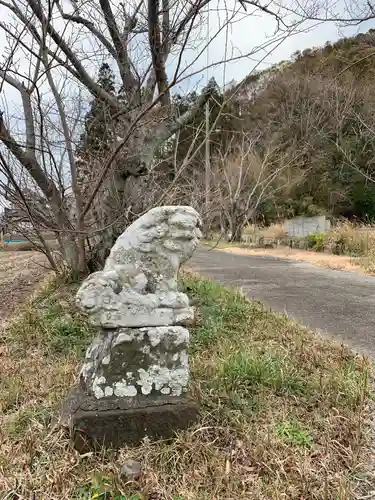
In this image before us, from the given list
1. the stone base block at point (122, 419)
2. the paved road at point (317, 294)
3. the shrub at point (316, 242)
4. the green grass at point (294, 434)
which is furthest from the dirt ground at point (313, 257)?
the stone base block at point (122, 419)

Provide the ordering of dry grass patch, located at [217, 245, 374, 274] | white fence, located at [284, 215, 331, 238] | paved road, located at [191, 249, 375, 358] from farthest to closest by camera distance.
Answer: white fence, located at [284, 215, 331, 238] → dry grass patch, located at [217, 245, 374, 274] → paved road, located at [191, 249, 375, 358]

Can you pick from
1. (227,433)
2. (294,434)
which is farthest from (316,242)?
(227,433)

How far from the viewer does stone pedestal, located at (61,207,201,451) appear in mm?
1912

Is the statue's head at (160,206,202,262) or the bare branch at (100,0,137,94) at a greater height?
the bare branch at (100,0,137,94)

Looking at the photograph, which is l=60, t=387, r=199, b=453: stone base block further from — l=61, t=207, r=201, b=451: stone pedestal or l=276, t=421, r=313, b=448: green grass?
l=276, t=421, r=313, b=448: green grass

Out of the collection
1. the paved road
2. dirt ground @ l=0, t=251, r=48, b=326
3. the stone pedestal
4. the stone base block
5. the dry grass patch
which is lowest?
the dry grass patch

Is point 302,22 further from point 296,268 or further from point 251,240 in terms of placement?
point 251,240

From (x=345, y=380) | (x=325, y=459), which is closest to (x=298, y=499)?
(x=325, y=459)

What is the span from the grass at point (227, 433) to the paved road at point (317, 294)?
0.72 m

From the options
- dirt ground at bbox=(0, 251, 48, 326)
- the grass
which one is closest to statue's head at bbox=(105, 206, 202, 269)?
the grass

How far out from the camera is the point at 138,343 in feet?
6.57

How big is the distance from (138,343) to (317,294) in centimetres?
407

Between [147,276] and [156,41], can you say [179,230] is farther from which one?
[156,41]

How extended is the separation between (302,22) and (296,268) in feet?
19.1
